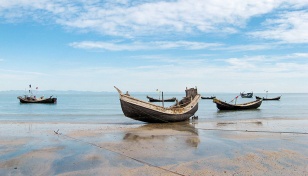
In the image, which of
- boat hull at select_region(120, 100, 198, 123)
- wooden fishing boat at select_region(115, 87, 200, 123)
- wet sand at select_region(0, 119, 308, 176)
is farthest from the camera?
boat hull at select_region(120, 100, 198, 123)

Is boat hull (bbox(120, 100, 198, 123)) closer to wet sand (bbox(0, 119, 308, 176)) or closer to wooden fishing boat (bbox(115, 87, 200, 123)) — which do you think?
wooden fishing boat (bbox(115, 87, 200, 123))

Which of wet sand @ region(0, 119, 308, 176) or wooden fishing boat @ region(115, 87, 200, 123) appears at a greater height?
wooden fishing boat @ region(115, 87, 200, 123)

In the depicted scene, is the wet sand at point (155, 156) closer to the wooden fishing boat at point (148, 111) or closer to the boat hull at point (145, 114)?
the wooden fishing boat at point (148, 111)

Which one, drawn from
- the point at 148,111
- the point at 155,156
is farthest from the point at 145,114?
the point at 155,156

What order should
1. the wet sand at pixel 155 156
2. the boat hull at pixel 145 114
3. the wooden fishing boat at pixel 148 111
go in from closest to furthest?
the wet sand at pixel 155 156
the wooden fishing boat at pixel 148 111
the boat hull at pixel 145 114

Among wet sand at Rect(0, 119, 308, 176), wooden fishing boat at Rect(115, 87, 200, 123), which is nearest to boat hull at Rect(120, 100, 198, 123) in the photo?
wooden fishing boat at Rect(115, 87, 200, 123)

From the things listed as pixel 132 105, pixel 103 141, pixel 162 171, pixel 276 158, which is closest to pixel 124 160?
pixel 162 171

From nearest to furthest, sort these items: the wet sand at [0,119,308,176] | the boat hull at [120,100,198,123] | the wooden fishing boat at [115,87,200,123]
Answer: the wet sand at [0,119,308,176] < the wooden fishing boat at [115,87,200,123] < the boat hull at [120,100,198,123]

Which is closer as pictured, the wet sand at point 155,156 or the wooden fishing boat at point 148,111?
the wet sand at point 155,156

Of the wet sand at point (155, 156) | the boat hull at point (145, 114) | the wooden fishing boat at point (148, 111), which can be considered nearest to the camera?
the wet sand at point (155, 156)

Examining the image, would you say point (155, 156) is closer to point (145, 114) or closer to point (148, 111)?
point (148, 111)

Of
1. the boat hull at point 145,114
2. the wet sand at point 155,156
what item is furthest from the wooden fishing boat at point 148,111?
the wet sand at point 155,156

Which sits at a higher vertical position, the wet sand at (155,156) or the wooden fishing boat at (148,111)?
the wooden fishing boat at (148,111)

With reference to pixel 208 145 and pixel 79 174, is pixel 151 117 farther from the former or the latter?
pixel 79 174
